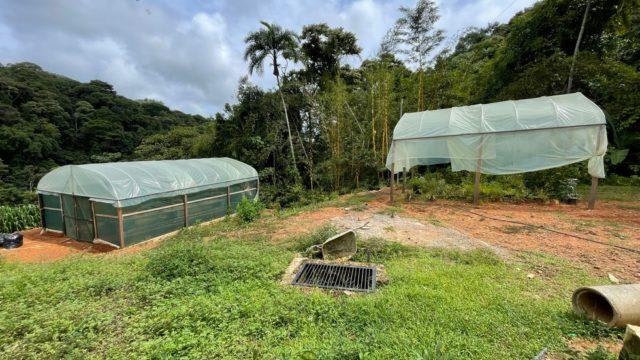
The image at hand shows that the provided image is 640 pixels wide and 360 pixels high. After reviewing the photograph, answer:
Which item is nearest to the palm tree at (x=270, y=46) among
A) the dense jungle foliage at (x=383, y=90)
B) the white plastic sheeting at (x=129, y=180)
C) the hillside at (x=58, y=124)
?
the dense jungle foliage at (x=383, y=90)

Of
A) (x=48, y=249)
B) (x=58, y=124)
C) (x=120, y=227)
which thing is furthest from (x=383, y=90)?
(x=58, y=124)

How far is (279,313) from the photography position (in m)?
2.40

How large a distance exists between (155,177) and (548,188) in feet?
35.5

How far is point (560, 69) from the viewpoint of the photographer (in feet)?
28.2

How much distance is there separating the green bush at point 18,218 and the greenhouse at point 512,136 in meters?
12.5

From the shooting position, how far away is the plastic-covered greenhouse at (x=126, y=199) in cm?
666

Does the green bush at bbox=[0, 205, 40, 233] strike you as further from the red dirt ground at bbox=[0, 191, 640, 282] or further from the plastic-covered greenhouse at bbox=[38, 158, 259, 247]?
the plastic-covered greenhouse at bbox=[38, 158, 259, 247]

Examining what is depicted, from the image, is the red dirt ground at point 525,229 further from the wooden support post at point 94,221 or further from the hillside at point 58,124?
the hillside at point 58,124

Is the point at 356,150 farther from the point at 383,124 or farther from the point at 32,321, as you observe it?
the point at 32,321

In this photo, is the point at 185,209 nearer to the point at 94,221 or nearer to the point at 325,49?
the point at 94,221

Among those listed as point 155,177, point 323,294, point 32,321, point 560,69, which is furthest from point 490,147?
point 155,177

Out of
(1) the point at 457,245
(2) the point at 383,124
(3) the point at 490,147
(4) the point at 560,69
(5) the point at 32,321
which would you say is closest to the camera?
(5) the point at 32,321

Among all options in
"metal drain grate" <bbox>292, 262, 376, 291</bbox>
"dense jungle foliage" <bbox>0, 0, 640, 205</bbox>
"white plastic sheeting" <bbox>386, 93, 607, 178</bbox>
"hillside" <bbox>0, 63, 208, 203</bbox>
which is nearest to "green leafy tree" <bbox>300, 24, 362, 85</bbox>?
"dense jungle foliage" <bbox>0, 0, 640, 205</bbox>

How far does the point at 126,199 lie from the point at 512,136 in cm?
954
